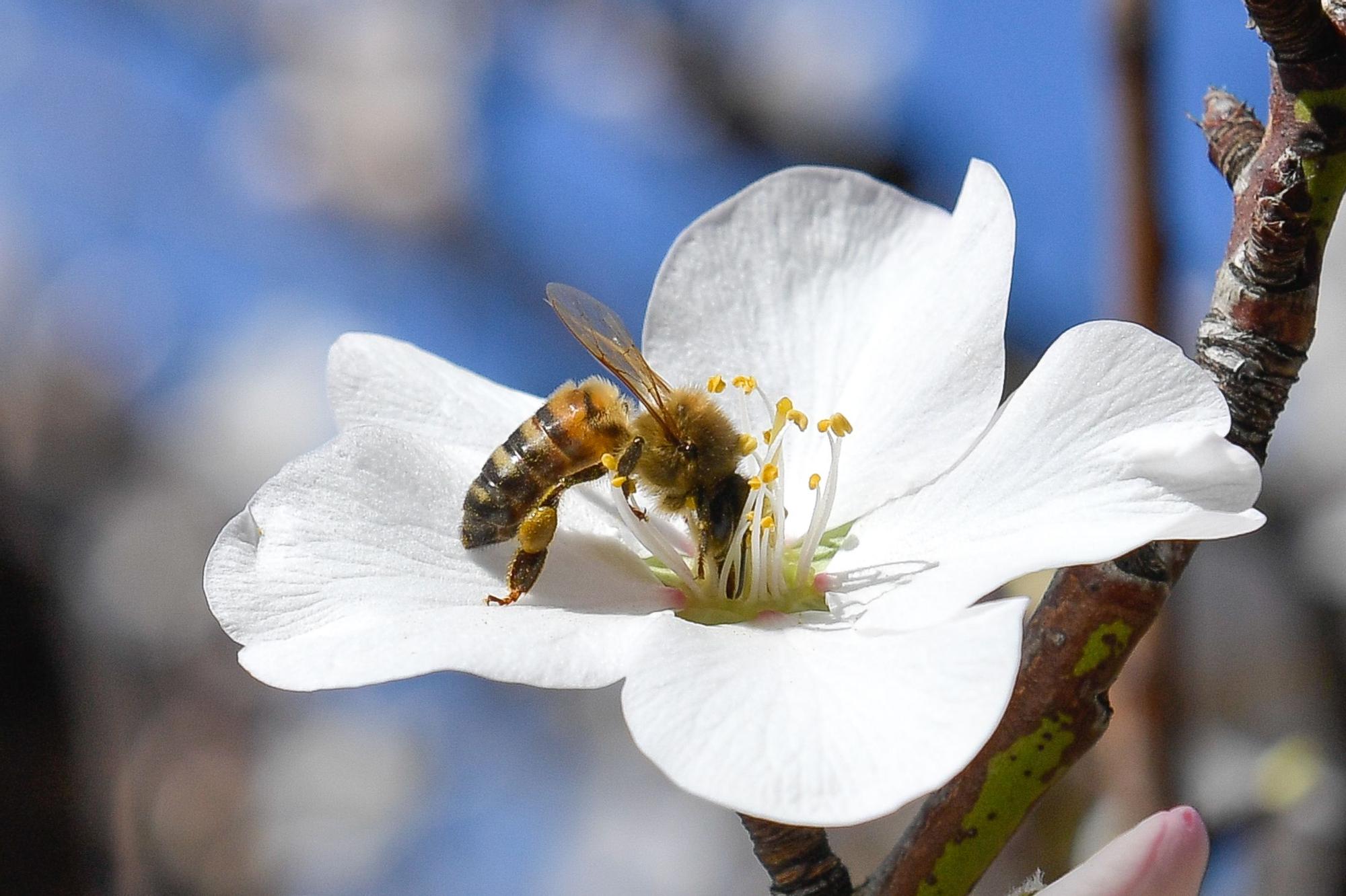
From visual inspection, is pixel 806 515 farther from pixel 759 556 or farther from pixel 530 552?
pixel 530 552

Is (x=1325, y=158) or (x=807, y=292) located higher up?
(x=1325, y=158)

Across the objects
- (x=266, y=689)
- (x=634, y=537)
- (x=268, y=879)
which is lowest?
(x=268, y=879)

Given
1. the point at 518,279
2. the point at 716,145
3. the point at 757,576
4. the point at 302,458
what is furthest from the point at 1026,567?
the point at 518,279

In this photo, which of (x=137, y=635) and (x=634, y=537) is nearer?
(x=634, y=537)

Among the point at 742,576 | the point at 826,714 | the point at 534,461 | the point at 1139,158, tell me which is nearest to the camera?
the point at 826,714

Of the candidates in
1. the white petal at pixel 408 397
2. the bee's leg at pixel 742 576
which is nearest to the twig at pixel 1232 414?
the bee's leg at pixel 742 576

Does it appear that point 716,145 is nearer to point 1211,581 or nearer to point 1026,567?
point 1211,581

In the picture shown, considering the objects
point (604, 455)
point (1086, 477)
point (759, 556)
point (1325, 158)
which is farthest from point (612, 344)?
point (1325, 158)

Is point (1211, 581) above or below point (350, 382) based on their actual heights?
below

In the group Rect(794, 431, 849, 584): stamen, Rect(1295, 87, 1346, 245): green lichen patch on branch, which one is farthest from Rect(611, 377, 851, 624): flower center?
Rect(1295, 87, 1346, 245): green lichen patch on branch
